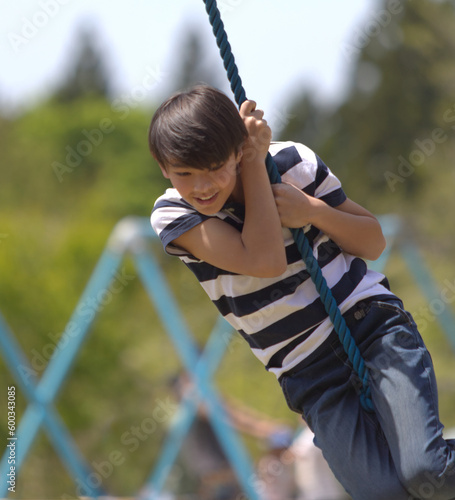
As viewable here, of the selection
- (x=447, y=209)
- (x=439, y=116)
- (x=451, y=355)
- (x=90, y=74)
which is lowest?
(x=451, y=355)

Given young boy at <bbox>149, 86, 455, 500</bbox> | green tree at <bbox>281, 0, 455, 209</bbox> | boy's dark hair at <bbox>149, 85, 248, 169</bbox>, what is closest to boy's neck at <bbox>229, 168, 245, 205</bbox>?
young boy at <bbox>149, 86, 455, 500</bbox>

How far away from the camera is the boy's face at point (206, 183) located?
165cm

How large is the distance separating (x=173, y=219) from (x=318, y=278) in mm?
344

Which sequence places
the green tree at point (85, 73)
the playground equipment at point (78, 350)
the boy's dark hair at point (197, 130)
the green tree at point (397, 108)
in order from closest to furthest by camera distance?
the boy's dark hair at point (197, 130)
the playground equipment at point (78, 350)
the green tree at point (397, 108)
the green tree at point (85, 73)

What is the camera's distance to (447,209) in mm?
14500

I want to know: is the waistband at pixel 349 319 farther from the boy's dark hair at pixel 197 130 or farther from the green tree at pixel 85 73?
the green tree at pixel 85 73

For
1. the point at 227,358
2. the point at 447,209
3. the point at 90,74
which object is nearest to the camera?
the point at 227,358

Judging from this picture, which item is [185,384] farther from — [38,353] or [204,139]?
[204,139]

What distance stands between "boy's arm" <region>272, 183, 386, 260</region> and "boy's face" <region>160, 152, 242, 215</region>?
0.12 m

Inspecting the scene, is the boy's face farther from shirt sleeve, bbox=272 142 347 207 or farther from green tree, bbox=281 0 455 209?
green tree, bbox=281 0 455 209

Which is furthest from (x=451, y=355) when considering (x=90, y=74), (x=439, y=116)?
(x=90, y=74)

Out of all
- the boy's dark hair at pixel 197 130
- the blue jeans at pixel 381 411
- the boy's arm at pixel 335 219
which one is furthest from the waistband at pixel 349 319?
the boy's dark hair at pixel 197 130

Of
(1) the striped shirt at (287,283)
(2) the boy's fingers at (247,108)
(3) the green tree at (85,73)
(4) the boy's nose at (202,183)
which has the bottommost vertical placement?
(1) the striped shirt at (287,283)

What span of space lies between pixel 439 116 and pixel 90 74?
19.9m
